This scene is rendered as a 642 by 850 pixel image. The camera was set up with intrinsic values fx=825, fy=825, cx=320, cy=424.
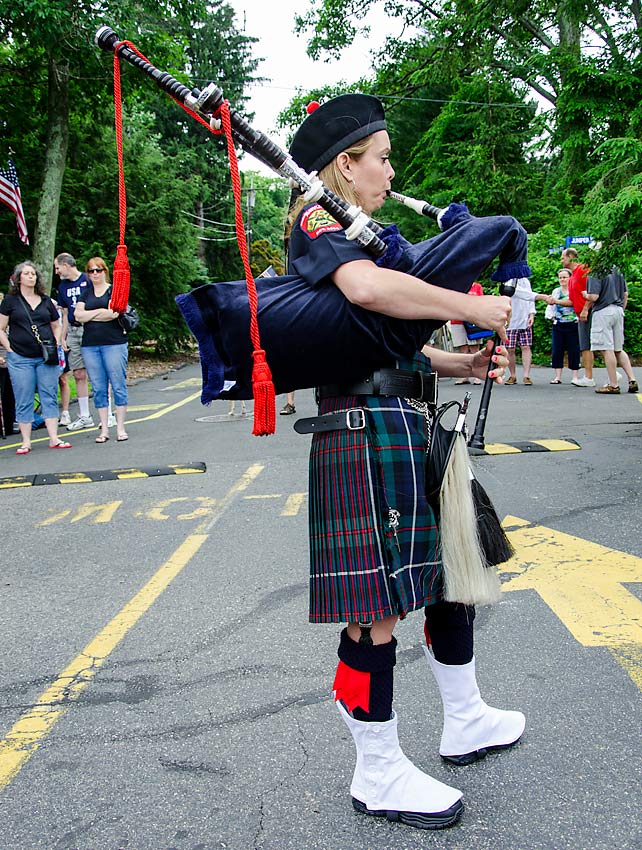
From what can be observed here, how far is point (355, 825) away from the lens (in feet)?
7.59

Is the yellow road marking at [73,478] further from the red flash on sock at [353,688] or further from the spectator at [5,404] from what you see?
the red flash on sock at [353,688]

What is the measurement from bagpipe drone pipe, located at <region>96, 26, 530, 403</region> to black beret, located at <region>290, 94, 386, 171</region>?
0.16 meters

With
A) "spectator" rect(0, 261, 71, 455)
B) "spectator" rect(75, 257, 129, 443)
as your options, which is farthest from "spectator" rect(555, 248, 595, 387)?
"spectator" rect(0, 261, 71, 455)

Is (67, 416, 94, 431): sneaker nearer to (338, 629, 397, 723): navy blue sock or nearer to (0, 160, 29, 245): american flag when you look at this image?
(0, 160, 29, 245): american flag

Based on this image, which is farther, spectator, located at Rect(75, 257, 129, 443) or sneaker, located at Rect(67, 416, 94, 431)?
sneaker, located at Rect(67, 416, 94, 431)

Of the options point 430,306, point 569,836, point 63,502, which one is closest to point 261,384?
point 430,306

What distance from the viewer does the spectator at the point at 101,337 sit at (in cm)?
861

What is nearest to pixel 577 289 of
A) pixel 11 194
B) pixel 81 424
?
pixel 81 424

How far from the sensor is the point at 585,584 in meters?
4.08

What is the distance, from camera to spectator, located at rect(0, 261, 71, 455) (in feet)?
28.2

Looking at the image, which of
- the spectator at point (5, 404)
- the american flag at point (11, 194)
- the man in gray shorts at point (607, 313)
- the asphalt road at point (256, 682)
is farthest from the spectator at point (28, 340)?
the man in gray shorts at point (607, 313)

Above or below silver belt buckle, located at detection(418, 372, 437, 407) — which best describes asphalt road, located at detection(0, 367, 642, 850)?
below

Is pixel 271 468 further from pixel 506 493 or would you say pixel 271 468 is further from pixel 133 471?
pixel 506 493

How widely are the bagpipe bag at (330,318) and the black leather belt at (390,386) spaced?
35mm
